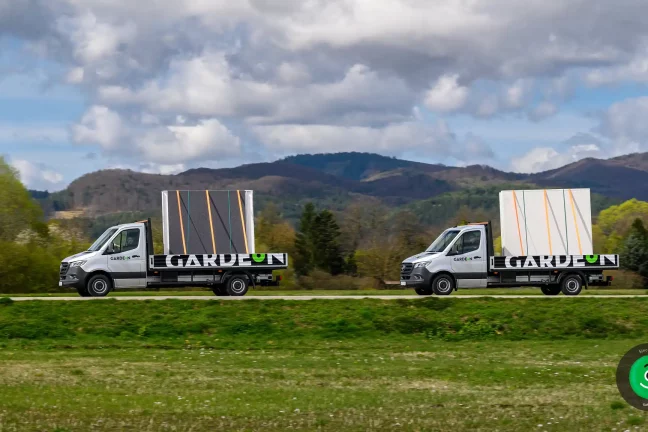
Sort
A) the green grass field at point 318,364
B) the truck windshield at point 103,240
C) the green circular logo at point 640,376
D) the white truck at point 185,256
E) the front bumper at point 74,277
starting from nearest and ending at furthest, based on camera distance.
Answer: the green circular logo at point 640,376 < the green grass field at point 318,364 < the front bumper at point 74,277 < the white truck at point 185,256 < the truck windshield at point 103,240

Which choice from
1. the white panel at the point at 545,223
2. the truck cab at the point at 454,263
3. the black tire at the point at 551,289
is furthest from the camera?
the white panel at the point at 545,223

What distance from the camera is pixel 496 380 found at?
15.0 meters

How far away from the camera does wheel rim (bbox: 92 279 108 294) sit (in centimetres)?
3059

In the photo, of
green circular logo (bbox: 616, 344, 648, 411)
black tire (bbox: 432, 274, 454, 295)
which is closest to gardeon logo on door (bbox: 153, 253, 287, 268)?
black tire (bbox: 432, 274, 454, 295)

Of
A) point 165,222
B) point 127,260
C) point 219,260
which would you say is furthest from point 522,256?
point 127,260

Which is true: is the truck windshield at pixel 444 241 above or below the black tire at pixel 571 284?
above

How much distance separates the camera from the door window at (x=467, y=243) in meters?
31.7

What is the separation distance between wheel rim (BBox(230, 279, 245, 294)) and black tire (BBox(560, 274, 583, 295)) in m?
12.2

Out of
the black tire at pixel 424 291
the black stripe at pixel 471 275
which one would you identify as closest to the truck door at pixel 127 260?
the black tire at pixel 424 291

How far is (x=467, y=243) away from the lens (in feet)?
104

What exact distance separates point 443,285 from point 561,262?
4.94m

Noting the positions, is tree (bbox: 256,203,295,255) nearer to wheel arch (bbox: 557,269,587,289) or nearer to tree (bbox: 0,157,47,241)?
tree (bbox: 0,157,47,241)

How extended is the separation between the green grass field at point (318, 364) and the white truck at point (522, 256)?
177 inches

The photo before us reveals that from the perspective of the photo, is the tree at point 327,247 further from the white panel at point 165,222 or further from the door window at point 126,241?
the door window at point 126,241
